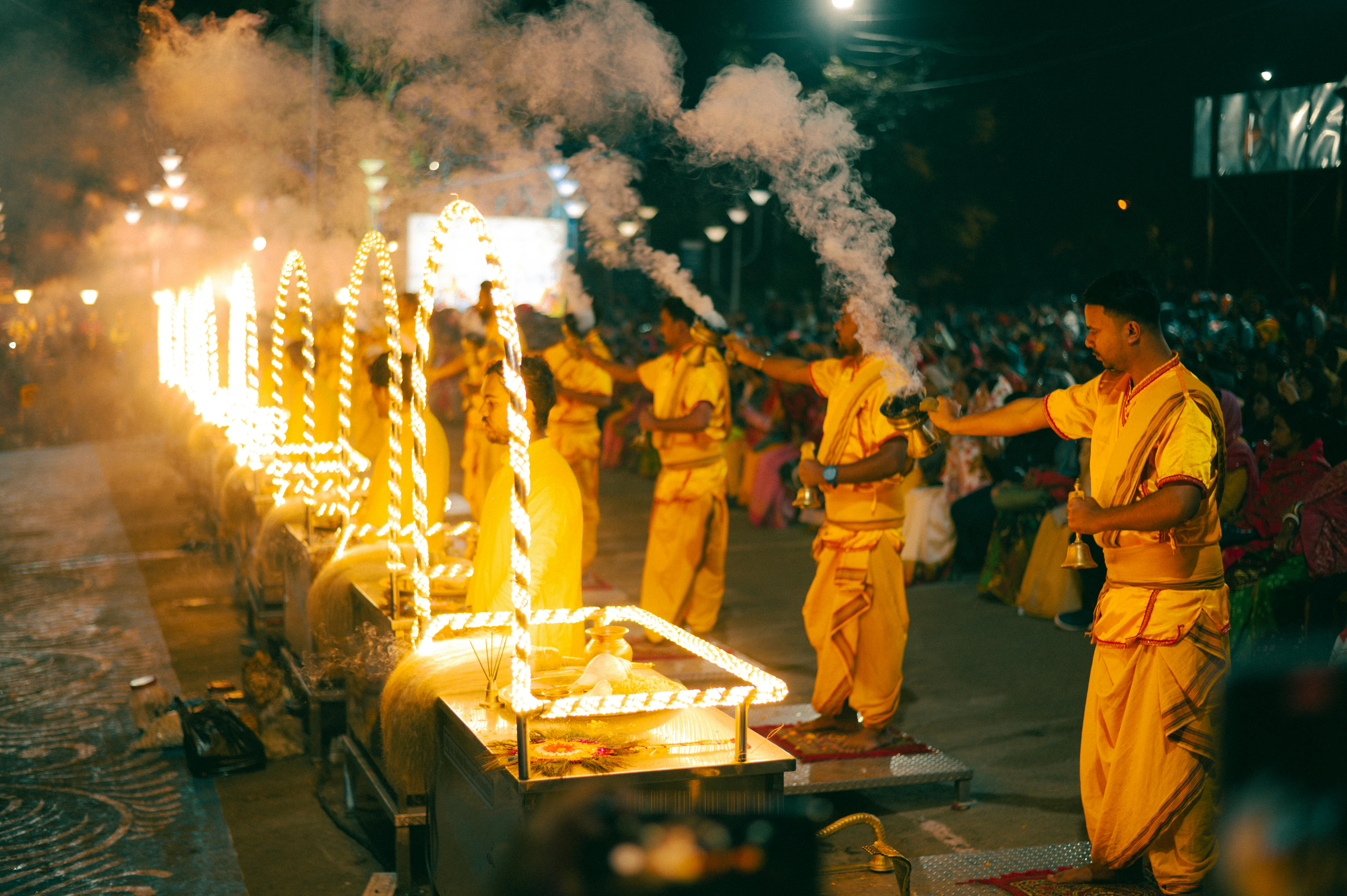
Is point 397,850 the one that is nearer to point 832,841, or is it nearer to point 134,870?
point 134,870

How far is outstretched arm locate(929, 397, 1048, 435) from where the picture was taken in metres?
4.07

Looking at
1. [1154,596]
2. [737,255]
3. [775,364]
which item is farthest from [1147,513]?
[737,255]

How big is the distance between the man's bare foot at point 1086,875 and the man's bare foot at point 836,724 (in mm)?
1338

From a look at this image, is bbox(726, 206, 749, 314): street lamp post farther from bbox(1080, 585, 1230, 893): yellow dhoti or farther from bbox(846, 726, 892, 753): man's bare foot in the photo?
bbox(1080, 585, 1230, 893): yellow dhoti

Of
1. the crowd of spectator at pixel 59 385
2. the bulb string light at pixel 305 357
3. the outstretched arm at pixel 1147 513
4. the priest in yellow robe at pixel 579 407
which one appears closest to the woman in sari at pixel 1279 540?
the outstretched arm at pixel 1147 513

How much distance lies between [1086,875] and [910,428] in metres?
1.66

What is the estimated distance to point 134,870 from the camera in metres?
4.45

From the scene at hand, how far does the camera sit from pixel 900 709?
6160 millimetres

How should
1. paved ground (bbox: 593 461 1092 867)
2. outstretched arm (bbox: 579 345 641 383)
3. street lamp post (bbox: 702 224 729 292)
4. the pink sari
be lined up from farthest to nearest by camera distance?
street lamp post (bbox: 702 224 729 292), the pink sari, outstretched arm (bbox: 579 345 641 383), paved ground (bbox: 593 461 1092 867)

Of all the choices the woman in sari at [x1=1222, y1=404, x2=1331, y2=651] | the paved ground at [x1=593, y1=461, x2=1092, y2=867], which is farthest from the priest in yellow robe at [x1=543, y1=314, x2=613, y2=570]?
the woman in sari at [x1=1222, y1=404, x2=1331, y2=651]

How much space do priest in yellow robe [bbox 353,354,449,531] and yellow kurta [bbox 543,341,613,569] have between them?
7.70 feet

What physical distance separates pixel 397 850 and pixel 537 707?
1.40 meters

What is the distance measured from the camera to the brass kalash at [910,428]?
14.8 feet

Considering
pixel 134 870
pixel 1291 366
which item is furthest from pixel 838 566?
pixel 1291 366
